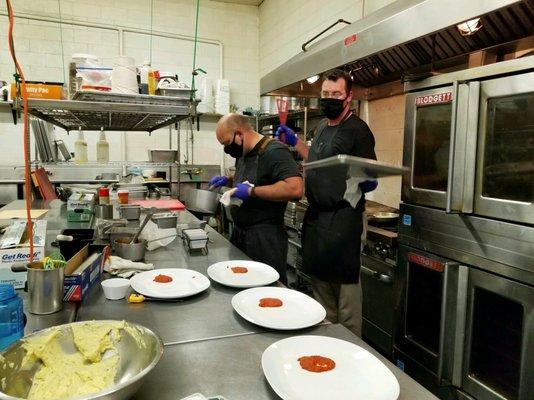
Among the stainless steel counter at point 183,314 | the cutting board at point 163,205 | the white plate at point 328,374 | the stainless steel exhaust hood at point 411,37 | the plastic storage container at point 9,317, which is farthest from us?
the cutting board at point 163,205

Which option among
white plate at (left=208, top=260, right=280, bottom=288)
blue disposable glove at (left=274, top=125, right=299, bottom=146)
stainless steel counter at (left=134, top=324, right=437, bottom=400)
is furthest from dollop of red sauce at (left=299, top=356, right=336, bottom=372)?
blue disposable glove at (left=274, top=125, right=299, bottom=146)

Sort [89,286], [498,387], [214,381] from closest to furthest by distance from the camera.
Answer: [214,381], [89,286], [498,387]

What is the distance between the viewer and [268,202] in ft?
7.72

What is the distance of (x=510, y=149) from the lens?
1702 millimetres

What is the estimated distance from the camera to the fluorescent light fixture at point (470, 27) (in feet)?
6.81

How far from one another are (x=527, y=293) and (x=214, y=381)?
4.51 feet

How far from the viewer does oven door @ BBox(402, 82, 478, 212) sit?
6.07 feet

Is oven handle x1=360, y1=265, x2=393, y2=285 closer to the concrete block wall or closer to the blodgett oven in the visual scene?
the blodgett oven

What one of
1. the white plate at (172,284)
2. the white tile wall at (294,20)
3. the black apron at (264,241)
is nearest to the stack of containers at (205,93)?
the white tile wall at (294,20)

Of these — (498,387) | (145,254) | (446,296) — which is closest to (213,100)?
(145,254)

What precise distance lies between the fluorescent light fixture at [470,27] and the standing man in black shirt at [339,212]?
668mm

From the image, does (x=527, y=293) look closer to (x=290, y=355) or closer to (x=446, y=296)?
(x=446, y=296)

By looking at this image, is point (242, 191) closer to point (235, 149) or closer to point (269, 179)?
point (269, 179)

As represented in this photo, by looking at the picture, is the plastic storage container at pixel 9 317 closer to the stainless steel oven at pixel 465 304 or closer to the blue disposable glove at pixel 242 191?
the blue disposable glove at pixel 242 191
